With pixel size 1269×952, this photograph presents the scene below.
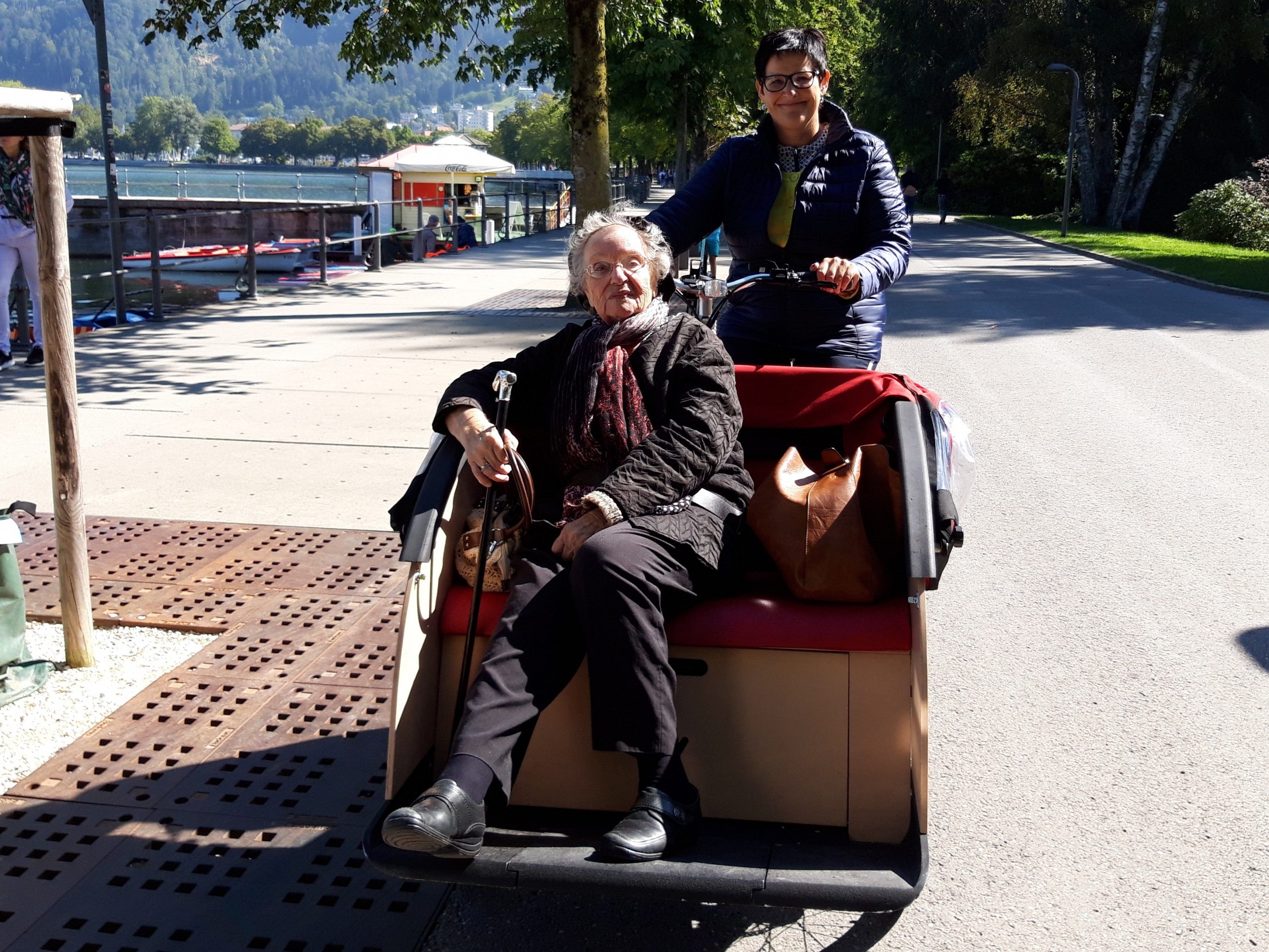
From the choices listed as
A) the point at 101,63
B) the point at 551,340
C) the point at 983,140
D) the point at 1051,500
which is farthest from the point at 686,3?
the point at 983,140

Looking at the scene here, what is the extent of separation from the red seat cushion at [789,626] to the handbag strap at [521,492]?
246 millimetres

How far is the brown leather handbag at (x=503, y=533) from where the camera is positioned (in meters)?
3.04

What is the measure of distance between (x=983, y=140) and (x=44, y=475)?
52215 mm

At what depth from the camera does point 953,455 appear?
323 cm

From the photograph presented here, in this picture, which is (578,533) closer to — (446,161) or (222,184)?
(446,161)

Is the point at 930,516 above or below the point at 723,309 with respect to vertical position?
below

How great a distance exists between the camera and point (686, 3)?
67.5 feet

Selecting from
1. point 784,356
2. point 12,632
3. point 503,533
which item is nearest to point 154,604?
point 12,632

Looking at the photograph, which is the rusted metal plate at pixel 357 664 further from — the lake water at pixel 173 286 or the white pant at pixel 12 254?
the white pant at pixel 12 254

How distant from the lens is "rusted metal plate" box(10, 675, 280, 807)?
3.53m

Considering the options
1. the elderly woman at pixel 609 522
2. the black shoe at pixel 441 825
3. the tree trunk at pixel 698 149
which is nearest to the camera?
the black shoe at pixel 441 825

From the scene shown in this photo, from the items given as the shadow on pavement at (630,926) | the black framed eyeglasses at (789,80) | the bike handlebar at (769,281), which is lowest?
the shadow on pavement at (630,926)

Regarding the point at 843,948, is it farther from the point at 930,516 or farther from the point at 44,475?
the point at 44,475

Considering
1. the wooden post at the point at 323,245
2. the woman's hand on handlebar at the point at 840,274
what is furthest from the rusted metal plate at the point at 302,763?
the wooden post at the point at 323,245
